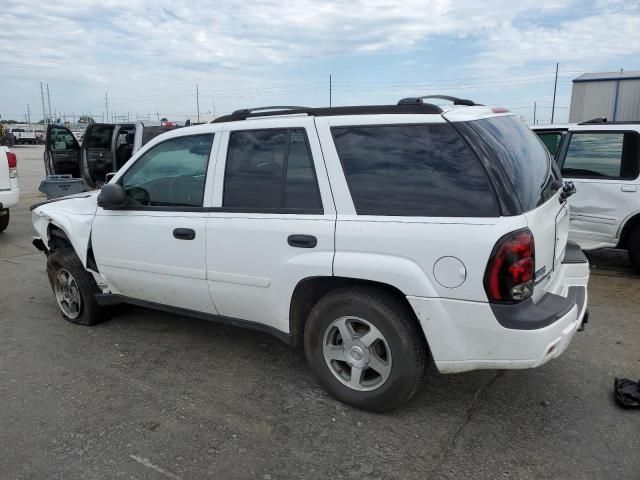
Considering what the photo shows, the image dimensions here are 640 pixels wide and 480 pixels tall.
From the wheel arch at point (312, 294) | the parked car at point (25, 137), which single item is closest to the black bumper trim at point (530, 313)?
the wheel arch at point (312, 294)

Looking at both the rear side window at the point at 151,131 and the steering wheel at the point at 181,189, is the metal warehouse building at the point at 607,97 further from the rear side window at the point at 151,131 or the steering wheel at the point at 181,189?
the steering wheel at the point at 181,189

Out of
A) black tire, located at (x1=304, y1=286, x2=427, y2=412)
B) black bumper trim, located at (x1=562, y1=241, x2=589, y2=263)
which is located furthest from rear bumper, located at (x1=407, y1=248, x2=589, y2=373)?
black bumper trim, located at (x1=562, y1=241, x2=589, y2=263)

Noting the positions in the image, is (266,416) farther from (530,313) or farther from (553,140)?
(553,140)

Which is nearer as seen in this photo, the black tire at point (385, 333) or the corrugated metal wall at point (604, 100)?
the black tire at point (385, 333)

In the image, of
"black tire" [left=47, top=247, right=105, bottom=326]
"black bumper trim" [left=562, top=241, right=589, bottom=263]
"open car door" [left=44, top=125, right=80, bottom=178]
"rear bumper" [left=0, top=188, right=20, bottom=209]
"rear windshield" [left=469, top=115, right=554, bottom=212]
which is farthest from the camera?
"open car door" [left=44, top=125, right=80, bottom=178]

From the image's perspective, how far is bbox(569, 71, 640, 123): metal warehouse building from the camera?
16.1m

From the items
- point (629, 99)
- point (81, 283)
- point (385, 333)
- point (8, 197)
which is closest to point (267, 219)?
point (385, 333)

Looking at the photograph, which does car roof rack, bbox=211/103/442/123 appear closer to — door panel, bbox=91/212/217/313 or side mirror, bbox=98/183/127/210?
door panel, bbox=91/212/217/313

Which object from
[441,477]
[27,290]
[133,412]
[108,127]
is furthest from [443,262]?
[108,127]

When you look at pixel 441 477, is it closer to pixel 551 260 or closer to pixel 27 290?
pixel 551 260

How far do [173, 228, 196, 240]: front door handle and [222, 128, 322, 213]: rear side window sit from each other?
0.98 feet

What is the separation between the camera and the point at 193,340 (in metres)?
4.35

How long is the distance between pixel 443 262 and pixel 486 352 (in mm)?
526

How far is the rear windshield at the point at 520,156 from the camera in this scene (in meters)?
2.81
